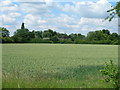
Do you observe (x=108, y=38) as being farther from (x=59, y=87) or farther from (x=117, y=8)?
(x=59, y=87)

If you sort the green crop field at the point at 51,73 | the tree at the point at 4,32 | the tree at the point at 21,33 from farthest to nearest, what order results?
the tree at the point at 21,33 → the tree at the point at 4,32 → the green crop field at the point at 51,73

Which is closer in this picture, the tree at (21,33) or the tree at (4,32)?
the tree at (4,32)

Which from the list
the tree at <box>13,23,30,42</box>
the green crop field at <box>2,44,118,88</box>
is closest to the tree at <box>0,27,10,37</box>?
the green crop field at <box>2,44,118,88</box>

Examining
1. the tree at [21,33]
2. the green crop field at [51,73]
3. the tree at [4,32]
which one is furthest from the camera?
the tree at [21,33]

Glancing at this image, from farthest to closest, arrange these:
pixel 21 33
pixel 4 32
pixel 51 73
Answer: pixel 21 33 < pixel 51 73 < pixel 4 32

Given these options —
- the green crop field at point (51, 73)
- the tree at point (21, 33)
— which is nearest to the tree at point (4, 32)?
the green crop field at point (51, 73)

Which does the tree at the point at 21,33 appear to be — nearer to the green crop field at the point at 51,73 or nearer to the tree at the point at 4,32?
the green crop field at the point at 51,73

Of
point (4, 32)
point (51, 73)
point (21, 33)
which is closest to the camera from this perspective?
point (4, 32)

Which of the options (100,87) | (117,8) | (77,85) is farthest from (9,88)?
(117,8)

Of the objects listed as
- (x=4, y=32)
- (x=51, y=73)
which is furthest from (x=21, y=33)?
(x=4, y=32)

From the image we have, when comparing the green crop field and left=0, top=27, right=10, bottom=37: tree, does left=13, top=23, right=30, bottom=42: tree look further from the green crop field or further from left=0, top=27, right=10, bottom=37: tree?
left=0, top=27, right=10, bottom=37: tree

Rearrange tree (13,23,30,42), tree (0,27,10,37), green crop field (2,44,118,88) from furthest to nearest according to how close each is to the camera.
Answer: tree (13,23,30,42) → tree (0,27,10,37) → green crop field (2,44,118,88)

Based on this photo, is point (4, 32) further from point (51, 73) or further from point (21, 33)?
point (21, 33)

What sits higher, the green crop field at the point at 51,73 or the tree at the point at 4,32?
the tree at the point at 4,32
